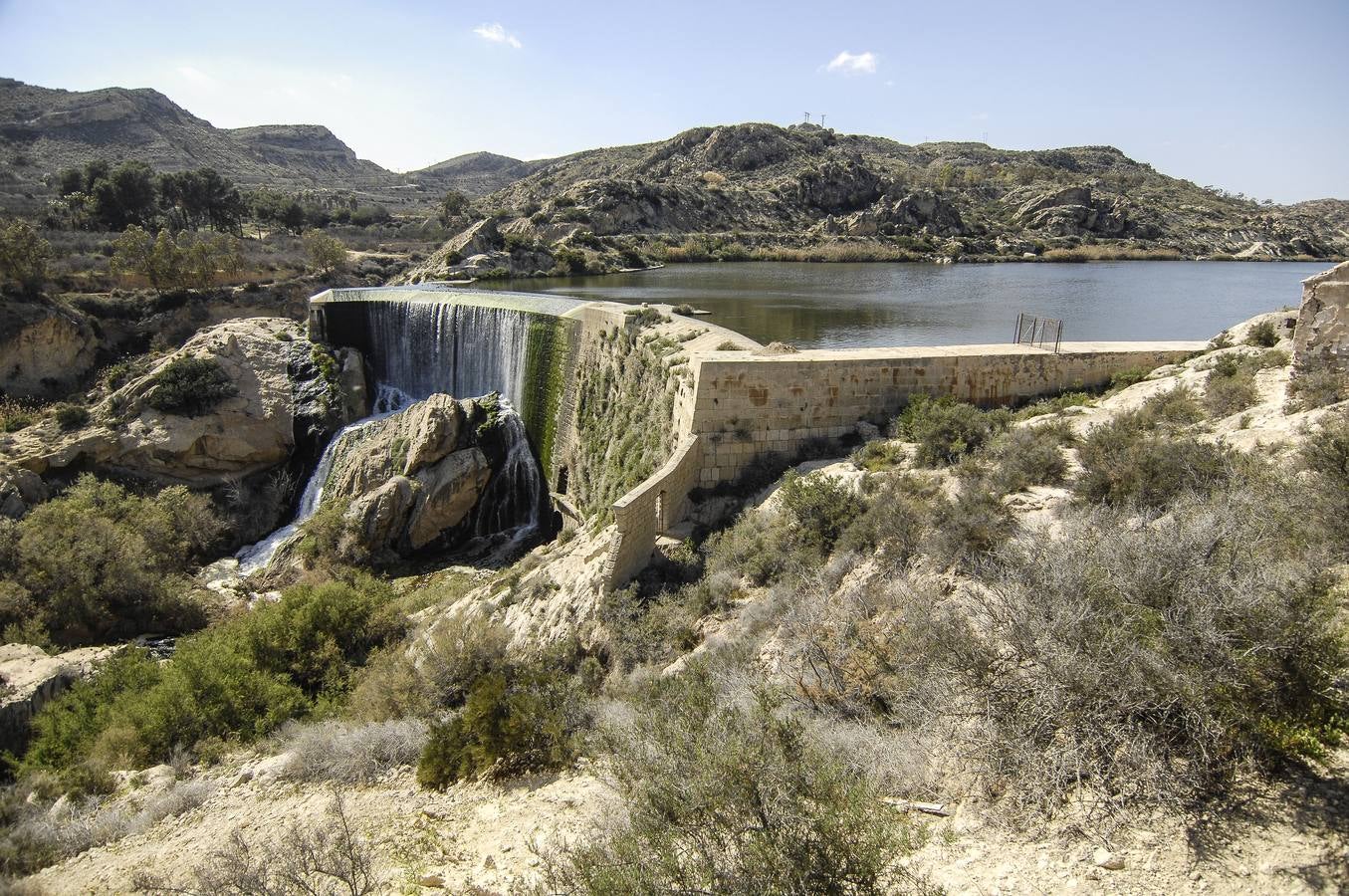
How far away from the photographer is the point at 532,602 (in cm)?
1038

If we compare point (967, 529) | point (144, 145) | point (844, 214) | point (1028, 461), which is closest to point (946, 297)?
point (1028, 461)

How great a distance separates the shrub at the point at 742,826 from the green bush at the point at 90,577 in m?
13.4

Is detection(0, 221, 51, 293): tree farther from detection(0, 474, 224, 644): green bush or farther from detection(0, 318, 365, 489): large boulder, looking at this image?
detection(0, 474, 224, 644): green bush

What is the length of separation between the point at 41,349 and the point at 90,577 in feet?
52.8

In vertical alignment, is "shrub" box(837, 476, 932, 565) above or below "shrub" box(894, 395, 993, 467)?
below

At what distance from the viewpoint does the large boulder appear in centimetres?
1969

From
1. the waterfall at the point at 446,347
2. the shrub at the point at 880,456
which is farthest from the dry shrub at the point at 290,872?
the waterfall at the point at 446,347

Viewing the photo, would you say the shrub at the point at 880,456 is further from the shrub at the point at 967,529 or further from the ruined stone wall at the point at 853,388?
the shrub at the point at 967,529

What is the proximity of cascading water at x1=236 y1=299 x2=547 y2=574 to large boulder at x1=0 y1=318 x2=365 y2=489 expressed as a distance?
149 centimetres

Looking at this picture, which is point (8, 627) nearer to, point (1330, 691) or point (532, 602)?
point (532, 602)

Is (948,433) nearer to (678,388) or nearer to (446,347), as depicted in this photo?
(678,388)

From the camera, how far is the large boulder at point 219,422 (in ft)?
64.6

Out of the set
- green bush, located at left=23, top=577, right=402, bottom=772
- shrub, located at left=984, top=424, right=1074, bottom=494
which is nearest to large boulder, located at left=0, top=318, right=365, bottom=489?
green bush, located at left=23, top=577, right=402, bottom=772

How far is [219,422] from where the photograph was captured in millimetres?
20953
